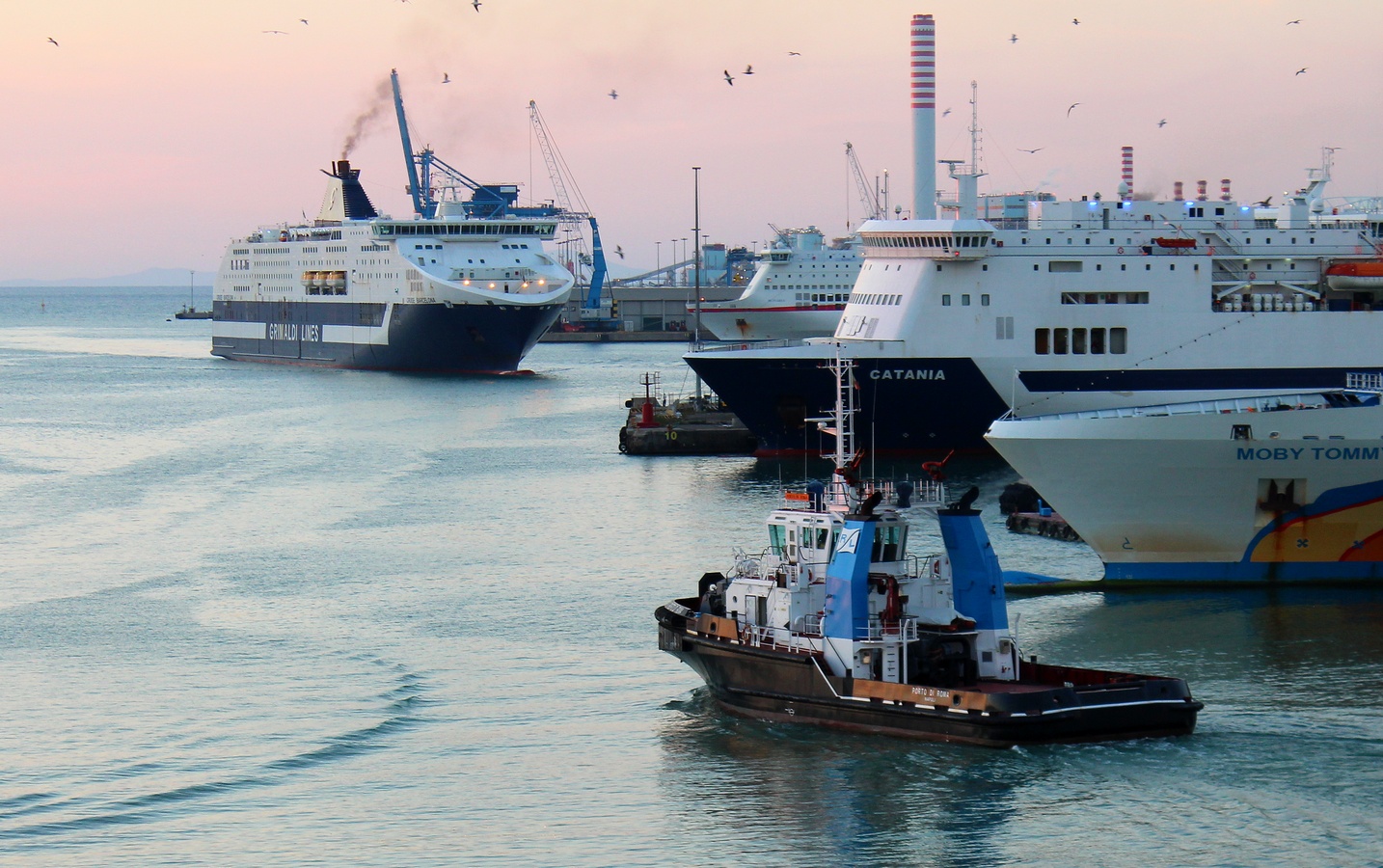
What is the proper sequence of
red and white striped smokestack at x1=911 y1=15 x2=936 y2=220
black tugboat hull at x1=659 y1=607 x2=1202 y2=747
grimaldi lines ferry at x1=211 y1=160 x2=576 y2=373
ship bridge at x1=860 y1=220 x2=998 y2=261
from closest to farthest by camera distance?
black tugboat hull at x1=659 y1=607 x2=1202 y2=747
ship bridge at x1=860 y1=220 x2=998 y2=261
red and white striped smokestack at x1=911 y1=15 x2=936 y2=220
grimaldi lines ferry at x1=211 y1=160 x2=576 y2=373

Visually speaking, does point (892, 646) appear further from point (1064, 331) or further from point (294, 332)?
point (294, 332)

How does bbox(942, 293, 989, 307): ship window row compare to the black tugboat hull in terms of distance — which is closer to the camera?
the black tugboat hull

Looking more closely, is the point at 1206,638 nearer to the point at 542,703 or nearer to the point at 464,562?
the point at 542,703

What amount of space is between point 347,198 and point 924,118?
56.7 m

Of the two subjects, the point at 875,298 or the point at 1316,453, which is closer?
the point at 1316,453

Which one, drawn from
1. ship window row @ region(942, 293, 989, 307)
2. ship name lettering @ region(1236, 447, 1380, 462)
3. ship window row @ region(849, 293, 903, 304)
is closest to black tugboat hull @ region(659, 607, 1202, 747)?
ship name lettering @ region(1236, 447, 1380, 462)

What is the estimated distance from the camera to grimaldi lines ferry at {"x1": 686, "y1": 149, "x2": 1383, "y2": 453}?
149 ft

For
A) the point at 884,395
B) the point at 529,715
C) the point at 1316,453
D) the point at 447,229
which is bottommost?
the point at 529,715

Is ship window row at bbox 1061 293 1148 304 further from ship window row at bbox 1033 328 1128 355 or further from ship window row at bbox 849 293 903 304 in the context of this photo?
ship window row at bbox 849 293 903 304

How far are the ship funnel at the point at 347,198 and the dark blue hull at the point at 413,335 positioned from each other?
6.80 meters

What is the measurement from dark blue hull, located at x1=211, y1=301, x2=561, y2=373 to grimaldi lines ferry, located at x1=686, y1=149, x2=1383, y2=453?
4134 centimetres

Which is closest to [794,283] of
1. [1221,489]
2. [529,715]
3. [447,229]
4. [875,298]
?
[447,229]

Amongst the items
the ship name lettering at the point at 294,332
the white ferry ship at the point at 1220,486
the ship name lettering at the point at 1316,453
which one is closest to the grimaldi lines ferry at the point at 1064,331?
the white ferry ship at the point at 1220,486

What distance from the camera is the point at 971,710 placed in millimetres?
18766
